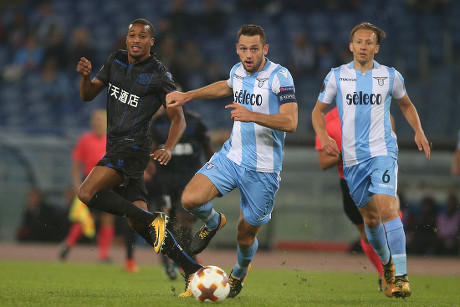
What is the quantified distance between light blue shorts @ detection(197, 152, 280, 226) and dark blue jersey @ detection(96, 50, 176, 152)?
758mm

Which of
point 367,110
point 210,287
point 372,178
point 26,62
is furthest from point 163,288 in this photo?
point 26,62

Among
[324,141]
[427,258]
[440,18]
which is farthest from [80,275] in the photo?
[440,18]

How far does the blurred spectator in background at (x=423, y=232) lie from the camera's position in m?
14.2

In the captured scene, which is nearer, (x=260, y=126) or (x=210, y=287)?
(x=210, y=287)

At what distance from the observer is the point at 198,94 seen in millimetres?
6945

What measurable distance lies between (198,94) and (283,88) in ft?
2.78

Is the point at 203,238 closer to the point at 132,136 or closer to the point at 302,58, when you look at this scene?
the point at 132,136

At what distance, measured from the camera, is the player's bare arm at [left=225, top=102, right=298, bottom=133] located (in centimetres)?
617

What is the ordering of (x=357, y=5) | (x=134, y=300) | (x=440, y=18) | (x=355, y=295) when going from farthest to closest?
1. (x=357, y=5)
2. (x=440, y=18)
3. (x=355, y=295)
4. (x=134, y=300)

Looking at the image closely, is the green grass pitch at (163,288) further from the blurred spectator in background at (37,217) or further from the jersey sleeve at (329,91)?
the blurred spectator in background at (37,217)

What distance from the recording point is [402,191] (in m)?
14.6

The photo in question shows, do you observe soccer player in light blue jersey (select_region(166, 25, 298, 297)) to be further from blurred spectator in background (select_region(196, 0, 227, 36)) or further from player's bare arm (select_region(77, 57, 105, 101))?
blurred spectator in background (select_region(196, 0, 227, 36))

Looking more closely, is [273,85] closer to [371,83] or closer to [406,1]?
[371,83]

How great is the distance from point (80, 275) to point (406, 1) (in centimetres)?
1261
